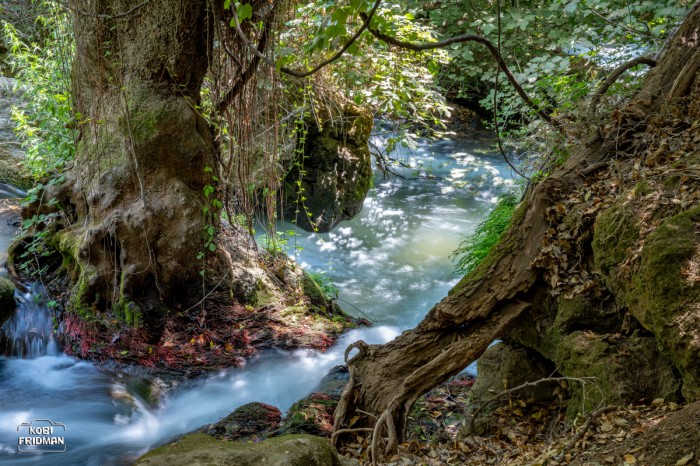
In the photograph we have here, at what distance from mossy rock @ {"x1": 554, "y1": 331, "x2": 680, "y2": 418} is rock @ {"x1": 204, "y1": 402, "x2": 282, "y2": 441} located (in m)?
2.31

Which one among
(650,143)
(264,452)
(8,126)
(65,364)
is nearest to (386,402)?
(264,452)

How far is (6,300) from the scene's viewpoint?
17.9ft

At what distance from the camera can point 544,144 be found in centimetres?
487

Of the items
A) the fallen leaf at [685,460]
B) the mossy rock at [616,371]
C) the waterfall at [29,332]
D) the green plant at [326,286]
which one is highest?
the green plant at [326,286]

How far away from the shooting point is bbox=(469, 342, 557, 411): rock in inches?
143

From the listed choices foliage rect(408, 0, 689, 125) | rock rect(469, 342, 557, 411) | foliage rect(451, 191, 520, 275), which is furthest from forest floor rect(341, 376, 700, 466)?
foliage rect(451, 191, 520, 275)

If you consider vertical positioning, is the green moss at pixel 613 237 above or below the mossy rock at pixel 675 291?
above

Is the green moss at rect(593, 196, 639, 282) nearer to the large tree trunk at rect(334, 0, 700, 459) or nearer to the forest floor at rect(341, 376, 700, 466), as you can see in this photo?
the large tree trunk at rect(334, 0, 700, 459)

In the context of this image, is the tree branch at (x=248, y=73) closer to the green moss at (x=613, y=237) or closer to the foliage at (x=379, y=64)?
the foliage at (x=379, y=64)

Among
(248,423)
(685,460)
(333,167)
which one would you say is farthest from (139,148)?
(685,460)

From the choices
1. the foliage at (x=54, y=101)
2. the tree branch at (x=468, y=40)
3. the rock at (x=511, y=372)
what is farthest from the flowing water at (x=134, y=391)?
the tree branch at (x=468, y=40)

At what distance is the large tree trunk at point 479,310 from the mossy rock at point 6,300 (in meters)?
3.88

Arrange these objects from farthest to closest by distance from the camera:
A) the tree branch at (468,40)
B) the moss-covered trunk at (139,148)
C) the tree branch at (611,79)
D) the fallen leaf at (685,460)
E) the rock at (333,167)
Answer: the rock at (333,167)
the moss-covered trunk at (139,148)
the tree branch at (611,79)
the tree branch at (468,40)
the fallen leaf at (685,460)

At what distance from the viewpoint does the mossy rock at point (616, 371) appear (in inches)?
110
